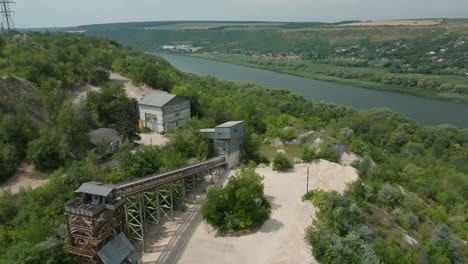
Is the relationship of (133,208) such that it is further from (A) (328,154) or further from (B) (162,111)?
(A) (328,154)

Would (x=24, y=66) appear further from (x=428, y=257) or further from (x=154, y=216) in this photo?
(x=428, y=257)

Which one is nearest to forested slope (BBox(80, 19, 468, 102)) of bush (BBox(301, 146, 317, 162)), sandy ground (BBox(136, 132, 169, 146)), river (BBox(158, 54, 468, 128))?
river (BBox(158, 54, 468, 128))

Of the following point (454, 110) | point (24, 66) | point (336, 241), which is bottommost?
point (454, 110)

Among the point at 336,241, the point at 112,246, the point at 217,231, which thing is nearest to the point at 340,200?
the point at 336,241

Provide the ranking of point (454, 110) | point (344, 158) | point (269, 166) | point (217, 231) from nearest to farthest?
point (217, 231) → point (269, 166) → point (344, 158) → point (454, 110)

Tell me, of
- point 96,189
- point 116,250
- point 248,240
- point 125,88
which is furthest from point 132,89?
point 116,250

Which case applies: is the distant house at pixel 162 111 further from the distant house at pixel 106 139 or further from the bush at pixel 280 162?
the bush at pixel 280 162
